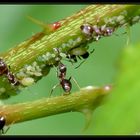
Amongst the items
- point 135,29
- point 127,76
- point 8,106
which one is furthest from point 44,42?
point 135,29

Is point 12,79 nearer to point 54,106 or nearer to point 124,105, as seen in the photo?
point 54,106

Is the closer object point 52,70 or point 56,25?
point 56,25

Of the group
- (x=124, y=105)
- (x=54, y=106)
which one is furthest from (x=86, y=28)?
(x=124, y=105)

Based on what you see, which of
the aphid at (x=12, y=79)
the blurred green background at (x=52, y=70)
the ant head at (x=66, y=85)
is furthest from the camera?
the blurred green background at (x=52, y=70)

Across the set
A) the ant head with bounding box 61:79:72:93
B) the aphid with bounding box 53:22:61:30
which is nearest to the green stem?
the aphid with bounding box 53:22:61:30

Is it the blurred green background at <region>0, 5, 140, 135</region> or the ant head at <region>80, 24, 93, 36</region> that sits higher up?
the ant head at <region>80, 24, 93, 36</region>

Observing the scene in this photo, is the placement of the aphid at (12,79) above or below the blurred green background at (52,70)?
above

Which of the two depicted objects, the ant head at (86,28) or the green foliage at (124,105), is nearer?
the green foliage at (124,105)

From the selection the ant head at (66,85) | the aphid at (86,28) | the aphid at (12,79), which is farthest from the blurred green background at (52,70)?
the aphid at (86,28)

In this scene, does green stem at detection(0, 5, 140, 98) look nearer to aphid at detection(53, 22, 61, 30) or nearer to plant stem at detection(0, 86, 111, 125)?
aphid at detection(53, 22, 61, 30)

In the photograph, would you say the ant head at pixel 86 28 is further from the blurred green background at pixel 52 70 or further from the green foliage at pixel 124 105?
the blurred green background at pixel 52 70
